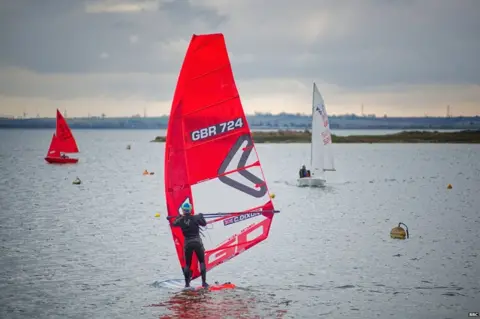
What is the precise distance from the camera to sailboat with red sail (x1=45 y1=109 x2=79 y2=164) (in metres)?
86.7

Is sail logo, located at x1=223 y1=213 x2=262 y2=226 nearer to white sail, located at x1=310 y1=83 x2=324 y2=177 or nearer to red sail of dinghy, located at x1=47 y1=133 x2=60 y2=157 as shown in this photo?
white sail, located at x1=310 y1=83 x2=324 y2=177

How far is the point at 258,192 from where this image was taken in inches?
856

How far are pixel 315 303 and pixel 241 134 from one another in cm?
537

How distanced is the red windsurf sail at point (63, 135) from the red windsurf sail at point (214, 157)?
6652cm

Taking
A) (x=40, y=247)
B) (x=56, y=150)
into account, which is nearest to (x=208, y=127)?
(x=40, y=247)

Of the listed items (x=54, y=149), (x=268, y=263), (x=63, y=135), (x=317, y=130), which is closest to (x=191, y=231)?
(x=268, y=263)

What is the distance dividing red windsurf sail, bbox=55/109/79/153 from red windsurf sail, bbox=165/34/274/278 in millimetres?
66518

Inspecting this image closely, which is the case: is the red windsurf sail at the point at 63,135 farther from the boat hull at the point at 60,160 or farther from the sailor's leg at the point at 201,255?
the sailor's leg at the point at 201,255

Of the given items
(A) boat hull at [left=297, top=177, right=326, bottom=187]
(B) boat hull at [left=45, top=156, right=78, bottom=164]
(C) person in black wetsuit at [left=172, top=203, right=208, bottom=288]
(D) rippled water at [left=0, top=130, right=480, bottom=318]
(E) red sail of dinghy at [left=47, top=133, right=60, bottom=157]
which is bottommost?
(D) rippled water at [left=0, top=130, right=480, bottom=318]

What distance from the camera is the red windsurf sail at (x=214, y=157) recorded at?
2075 centimetres

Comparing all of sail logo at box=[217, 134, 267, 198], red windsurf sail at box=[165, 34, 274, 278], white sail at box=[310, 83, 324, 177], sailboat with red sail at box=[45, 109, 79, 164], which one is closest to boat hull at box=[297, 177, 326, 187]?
white sail at box=[310, 83, 324, 177]

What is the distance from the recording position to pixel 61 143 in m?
90.3

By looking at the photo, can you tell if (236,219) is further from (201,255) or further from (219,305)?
(219,305)

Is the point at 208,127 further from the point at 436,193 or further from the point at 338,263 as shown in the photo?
the point at 436,193
